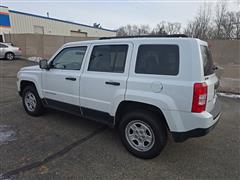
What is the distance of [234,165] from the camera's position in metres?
2.73

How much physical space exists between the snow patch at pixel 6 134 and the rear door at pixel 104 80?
148cm

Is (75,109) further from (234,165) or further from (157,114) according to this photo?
(234,165)

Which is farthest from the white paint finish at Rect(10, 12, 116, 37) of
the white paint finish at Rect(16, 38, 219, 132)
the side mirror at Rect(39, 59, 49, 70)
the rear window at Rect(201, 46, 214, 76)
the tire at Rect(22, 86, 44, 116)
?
the rear window at Rect(201, 46, 214, 76)

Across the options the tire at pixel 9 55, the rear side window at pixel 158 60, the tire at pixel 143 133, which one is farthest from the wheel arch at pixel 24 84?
the tire at pixel 9 55

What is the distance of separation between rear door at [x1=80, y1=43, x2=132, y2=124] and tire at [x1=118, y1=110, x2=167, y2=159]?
34 centimetres

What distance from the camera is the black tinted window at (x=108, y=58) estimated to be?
2945mm

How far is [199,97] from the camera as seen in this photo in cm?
231

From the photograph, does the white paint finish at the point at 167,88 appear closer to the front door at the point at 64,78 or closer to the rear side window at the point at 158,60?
the rear side window at the point at 158,60

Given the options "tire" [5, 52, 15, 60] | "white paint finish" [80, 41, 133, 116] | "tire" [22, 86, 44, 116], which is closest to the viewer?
"white paint finish" [80, 41, 133, 116]

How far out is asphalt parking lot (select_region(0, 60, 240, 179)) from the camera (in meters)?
2.50

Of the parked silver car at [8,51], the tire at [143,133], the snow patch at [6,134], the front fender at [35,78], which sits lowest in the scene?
the snow patch at [6,134]

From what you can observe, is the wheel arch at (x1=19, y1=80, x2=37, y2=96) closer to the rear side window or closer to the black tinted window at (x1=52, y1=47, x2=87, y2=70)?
the black tinted window at (x1=52, y1=47, x2=87, y2=70)

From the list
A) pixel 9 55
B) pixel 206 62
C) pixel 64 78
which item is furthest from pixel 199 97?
pixel 9 55

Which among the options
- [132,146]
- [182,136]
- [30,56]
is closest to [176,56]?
[182,136]
